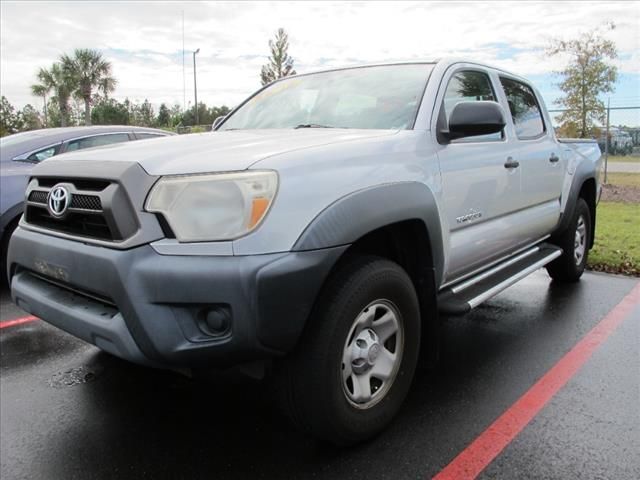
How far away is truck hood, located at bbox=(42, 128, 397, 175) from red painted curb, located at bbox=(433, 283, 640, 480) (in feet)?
5.14

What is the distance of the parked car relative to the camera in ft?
17.1

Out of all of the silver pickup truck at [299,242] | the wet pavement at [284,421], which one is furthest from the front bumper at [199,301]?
the wet pavement at [284,421]

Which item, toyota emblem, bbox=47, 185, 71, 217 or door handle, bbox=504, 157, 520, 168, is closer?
toyota emblem, bbox=47, 185, 71, 217

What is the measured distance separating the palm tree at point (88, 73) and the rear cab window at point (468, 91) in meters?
45.2

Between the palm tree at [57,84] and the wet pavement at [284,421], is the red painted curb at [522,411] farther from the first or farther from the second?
the palm tree at [57,84]

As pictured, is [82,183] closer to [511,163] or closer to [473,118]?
[473,118]

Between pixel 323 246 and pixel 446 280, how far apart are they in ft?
4.12

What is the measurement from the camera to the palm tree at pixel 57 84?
4384 cm

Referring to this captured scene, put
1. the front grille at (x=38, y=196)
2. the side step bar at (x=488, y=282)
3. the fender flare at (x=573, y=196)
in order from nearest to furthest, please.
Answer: the front grille at (x=38, y=196)
the side step bar at (x=488, y=282)
the fender flare at (x=573, y=196)

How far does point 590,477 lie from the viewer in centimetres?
234

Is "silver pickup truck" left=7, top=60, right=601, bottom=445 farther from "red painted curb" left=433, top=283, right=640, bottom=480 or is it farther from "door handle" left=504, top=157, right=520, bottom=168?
"red painted curb" left=433, top=283, right=640, bottom=480

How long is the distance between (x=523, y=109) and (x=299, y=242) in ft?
10.2

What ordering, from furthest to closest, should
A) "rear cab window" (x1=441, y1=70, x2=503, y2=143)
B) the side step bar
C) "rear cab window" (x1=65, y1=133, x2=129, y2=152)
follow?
"rear cab window" (x1=65, y1=133, x2=129, y2=152) → "rear cab window" (x1=441, y1=70, x2=503, y2=143) → the side step bar

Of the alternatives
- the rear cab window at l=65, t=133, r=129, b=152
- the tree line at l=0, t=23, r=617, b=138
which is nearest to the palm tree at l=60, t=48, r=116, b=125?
the tree line at l=0, t=23, r=617, b=138
